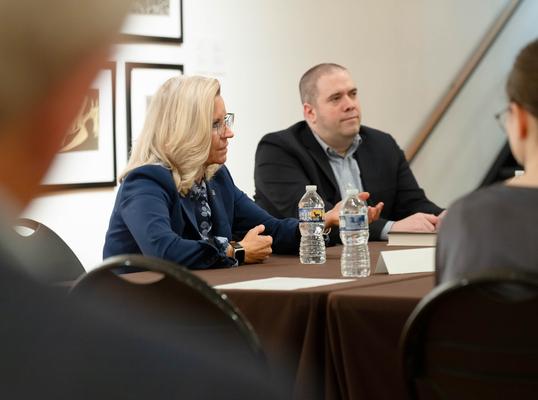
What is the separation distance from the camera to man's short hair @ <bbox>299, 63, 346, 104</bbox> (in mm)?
4691

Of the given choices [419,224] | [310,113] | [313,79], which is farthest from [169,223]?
[313,79]

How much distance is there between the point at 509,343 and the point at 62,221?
121 inches

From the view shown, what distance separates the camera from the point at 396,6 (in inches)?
247

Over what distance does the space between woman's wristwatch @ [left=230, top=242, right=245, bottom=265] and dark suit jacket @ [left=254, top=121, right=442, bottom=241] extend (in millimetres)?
985

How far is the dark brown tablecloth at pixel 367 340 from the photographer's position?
2.14 metres

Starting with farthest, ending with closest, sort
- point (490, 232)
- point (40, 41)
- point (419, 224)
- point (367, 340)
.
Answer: point (419, 224)
point (367, 340)
point (490, 232)
point (40, 41)

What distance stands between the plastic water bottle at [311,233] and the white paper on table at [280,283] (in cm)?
58

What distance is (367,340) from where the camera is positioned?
2.17 m

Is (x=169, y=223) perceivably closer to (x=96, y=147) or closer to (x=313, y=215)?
(x=313, y=215)

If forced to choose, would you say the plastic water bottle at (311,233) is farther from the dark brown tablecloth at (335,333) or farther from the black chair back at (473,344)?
the black chair back at (473,344)

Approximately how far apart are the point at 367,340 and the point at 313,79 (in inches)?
107

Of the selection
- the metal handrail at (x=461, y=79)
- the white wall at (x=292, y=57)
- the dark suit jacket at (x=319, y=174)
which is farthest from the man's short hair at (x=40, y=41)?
the metal handrail at (x=461, y=79)

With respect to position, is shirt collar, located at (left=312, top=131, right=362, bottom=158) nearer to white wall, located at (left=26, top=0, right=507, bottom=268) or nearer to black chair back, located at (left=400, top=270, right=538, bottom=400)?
white wall, located at (left=26, top=0, right=507, bottom=268)

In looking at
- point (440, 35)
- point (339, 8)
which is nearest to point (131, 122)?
point (339, 8)
